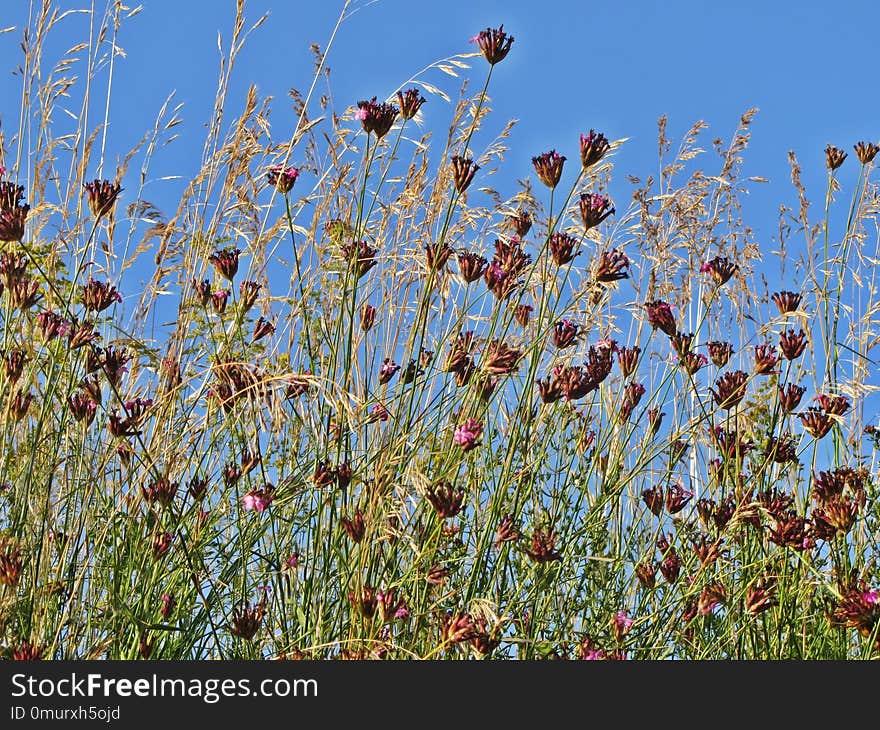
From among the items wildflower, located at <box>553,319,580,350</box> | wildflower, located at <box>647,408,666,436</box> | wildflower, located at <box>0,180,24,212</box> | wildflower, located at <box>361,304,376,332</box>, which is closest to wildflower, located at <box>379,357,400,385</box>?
wildflower, located at <box>361,304,376,332</box>

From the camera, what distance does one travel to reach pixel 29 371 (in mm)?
2547

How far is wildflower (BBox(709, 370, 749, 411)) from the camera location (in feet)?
8.93

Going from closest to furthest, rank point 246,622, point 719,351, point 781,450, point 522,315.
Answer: point 246,622, point 781,450, point 719,351, point 522,315

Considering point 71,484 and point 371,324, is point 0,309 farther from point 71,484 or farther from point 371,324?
point 371,324

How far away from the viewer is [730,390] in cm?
277

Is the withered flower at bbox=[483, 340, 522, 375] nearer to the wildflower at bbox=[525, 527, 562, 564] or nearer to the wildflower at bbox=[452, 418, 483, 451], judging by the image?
the wildflower at bbox=[452, 418, 483, 451]

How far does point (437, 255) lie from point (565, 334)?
411 mm

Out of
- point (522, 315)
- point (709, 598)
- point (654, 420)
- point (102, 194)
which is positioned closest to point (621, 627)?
point (709, 598)

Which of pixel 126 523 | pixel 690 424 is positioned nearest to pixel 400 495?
pixel 126 523

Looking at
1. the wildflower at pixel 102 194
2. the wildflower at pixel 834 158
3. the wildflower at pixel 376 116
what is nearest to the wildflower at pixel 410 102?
the wildflower at pixel 376 116

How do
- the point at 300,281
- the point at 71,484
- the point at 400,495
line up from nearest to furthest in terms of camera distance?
the point at 400,495, the point at 71,484, the point at 300,281

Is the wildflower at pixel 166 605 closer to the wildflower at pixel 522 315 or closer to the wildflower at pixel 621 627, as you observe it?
the wildflower at pixel 621 627

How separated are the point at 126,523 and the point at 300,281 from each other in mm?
763

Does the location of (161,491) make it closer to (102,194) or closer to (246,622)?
(246,622)
